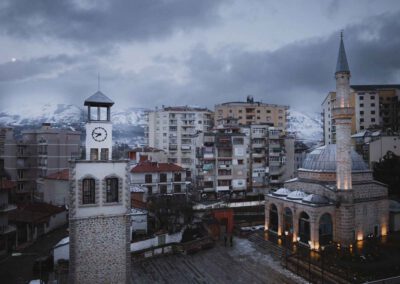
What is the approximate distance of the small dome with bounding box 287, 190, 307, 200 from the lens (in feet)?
105

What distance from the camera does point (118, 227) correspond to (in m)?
20.1

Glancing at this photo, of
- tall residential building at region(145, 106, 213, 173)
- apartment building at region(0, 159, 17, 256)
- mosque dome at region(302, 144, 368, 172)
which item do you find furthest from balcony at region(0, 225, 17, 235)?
tall residential building at region(145, 106, 213, 173)

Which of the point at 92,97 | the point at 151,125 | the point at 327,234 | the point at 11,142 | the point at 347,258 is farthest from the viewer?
the point at 151,125

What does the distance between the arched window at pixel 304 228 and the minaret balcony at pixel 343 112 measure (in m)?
9.97

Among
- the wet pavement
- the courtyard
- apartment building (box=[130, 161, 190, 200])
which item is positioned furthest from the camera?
apartment building (box=[130, 161, 190, 200])

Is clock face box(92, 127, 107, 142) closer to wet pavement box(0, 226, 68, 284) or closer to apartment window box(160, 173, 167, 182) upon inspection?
wet pavement box(0, 226, 68, 284)

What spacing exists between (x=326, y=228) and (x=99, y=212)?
21.6 m

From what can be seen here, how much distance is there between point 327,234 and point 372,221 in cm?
533

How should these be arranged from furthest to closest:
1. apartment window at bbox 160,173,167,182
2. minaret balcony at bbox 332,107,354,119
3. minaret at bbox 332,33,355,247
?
1. apartment window at bbox 160,173,167,182
2. minaret balcony at bbox 332,107,354,119
3. minaret at bbox 332,33,355,247

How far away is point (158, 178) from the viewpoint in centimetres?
4575

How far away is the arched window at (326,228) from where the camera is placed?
30.5 meters

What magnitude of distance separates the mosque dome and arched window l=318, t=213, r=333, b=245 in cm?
519

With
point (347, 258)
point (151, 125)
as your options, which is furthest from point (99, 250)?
point (151, 125)

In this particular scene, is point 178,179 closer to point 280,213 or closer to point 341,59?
point 280,213
